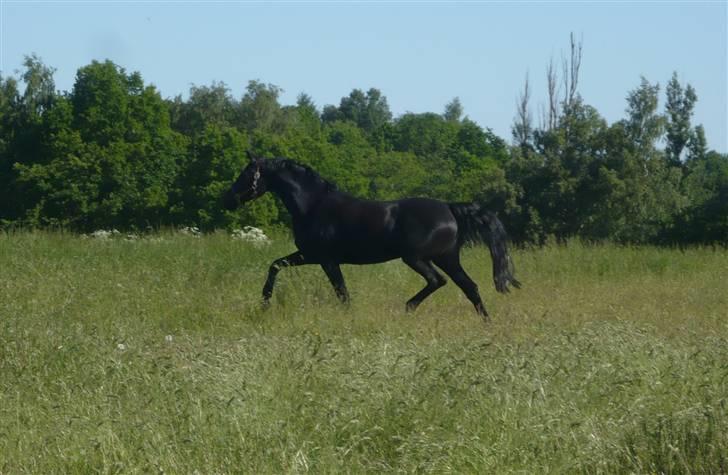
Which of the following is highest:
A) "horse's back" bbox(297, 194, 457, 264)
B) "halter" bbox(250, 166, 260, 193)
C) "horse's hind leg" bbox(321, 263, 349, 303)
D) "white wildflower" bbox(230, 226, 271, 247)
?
"halter" bbox(250, 166, 260, 193)

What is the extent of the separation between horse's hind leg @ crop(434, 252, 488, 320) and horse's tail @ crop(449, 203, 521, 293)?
0.25m

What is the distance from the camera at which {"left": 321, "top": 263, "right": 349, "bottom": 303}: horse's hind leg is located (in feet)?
42.5

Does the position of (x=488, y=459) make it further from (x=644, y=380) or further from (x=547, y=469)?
→ (x=644, y=380)

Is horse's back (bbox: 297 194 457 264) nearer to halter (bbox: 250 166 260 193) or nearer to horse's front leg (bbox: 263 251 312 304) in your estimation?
horse's front leg (bbox: 263 251 312 304)

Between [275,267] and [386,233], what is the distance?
133cm

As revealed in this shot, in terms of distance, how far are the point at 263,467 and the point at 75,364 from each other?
2.87 m

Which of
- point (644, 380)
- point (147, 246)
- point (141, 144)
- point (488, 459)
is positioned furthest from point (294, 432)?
point (141, 144)

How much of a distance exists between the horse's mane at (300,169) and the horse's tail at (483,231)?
149 cm

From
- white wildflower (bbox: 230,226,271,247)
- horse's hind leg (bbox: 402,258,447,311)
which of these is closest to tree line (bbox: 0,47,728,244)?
white wildflower (bbox: 230,226,271,247)

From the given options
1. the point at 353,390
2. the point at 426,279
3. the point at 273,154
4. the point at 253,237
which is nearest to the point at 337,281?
the point at 426,279

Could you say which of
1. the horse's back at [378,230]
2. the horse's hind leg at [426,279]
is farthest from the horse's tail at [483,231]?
the horse's hind leg at [426,279]

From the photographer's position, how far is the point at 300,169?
44.5 ft

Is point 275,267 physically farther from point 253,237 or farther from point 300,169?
point 253,237

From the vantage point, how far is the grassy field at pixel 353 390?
6.01 meters
